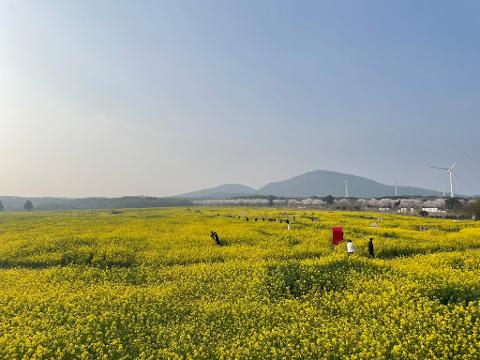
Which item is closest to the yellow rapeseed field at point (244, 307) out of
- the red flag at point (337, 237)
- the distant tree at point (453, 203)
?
the red flag at point (337, 237)

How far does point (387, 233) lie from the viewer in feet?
142

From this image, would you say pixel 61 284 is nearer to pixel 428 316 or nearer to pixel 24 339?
pixel 24 339

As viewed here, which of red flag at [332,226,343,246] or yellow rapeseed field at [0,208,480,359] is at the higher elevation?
red flag at [332,226,343,246]

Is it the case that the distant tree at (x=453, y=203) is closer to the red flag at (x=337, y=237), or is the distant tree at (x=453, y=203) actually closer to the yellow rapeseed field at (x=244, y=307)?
the red flag at (x=337, y=237)

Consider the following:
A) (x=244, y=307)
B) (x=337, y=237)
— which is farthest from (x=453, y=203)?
(x=244, y=307)

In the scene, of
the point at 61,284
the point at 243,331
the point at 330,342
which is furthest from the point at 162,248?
the point at 330,342

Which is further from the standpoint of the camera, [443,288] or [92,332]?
[443,288]

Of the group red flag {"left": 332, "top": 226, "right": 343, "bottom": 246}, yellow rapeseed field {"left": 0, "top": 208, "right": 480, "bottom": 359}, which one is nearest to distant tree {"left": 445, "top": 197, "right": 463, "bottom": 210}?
red flag {"left": 332, "top": 226, "right": 343, "bottom": 246}

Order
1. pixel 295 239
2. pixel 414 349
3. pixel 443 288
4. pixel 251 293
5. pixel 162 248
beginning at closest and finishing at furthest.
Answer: pixel 414 349 → pixel 443 288 → pixel 251 293 → pixel 162 248 → pixel 295 239

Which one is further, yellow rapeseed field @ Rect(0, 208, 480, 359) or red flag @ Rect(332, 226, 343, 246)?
red flag @ Rect(332, 226, 343, 246)

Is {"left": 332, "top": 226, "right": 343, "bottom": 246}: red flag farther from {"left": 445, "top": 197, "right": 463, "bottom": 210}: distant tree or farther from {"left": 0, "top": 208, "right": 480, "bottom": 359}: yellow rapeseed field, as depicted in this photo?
{"left": 445, "top": 197, "right": 463, "bottom": 210}: distant tree

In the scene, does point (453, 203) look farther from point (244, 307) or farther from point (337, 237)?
point (244, 307)

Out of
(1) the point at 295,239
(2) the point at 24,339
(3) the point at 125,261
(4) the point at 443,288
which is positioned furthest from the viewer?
(1) the point at 295,239

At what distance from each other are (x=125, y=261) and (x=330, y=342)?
2119 cm
